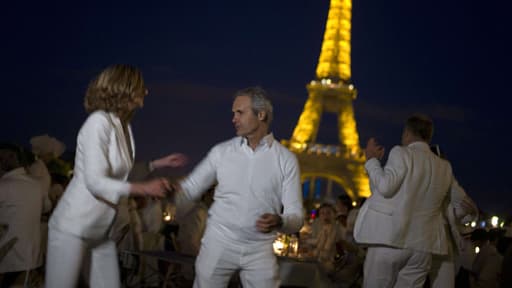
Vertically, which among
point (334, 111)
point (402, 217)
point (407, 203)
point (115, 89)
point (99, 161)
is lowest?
point (402, 217)

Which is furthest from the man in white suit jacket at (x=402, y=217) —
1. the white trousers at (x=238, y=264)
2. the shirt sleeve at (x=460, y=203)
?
the white trousers at (x=238, y=264)

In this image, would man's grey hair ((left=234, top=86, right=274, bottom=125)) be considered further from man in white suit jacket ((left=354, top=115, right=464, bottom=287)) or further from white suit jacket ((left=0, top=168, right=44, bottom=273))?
white suit jacket ((left=0, top=168, right=44, bottom=273))

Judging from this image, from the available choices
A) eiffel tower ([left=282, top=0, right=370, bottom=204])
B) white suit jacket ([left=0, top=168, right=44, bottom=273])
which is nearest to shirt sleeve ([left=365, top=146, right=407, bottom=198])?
white suit jacket ([left=0, top=168, right=44, bottom=273])

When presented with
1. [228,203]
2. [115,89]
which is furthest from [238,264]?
[115,89]

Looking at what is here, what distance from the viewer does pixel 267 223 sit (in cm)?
354

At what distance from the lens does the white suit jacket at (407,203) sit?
16.5ft

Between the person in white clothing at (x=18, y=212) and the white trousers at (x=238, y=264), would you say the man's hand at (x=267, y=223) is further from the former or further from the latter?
the person in white clothing at (x=18, y=212)

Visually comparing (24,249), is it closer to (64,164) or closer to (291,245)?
(291,245)

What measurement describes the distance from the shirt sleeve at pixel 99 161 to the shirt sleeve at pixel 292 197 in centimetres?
101

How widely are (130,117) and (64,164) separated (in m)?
38.8

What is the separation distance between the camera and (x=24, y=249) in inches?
225

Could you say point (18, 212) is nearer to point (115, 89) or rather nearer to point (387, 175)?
point (115, 89)

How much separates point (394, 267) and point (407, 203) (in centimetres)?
47

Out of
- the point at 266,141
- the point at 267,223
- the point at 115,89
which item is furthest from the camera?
the point at 266,141
